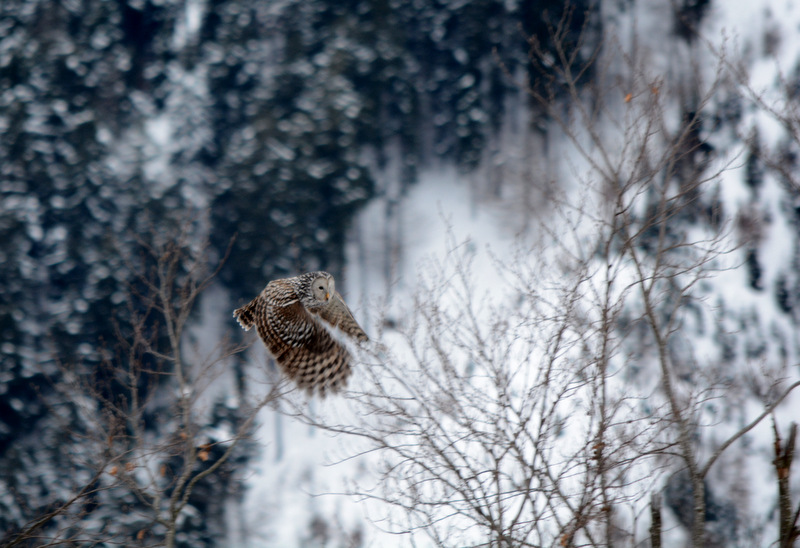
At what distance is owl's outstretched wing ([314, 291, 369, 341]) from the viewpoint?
23.0ft

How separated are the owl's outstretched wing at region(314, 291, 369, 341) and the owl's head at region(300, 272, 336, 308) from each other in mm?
322

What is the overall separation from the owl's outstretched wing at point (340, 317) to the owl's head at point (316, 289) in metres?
0.32

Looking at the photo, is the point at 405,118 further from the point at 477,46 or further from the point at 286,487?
the point at 286,487

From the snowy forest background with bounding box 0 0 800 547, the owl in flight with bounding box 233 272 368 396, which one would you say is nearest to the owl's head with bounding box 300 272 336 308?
the owl in flight with bounding box 233 272 368 396

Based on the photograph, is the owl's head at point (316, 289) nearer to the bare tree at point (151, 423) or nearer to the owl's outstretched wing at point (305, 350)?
the owl's outstretched wing at point (305, 350)

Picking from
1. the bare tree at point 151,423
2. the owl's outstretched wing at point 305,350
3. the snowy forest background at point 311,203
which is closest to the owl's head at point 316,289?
the owl's outstretched wing at point 305,350

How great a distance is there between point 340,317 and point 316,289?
22.4 inches

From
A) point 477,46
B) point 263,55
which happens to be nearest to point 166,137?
point 263,55

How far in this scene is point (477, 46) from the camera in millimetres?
38625

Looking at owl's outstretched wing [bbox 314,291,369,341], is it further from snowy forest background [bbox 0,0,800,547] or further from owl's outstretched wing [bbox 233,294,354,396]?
snowy forest background [bbox 0,0,800,547]

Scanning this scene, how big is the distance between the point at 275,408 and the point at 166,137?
109ft

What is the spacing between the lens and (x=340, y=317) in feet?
23.2

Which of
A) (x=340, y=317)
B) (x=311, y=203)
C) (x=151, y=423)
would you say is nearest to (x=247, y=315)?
(x=340, y=317)

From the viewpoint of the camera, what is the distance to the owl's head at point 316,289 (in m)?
6.57
